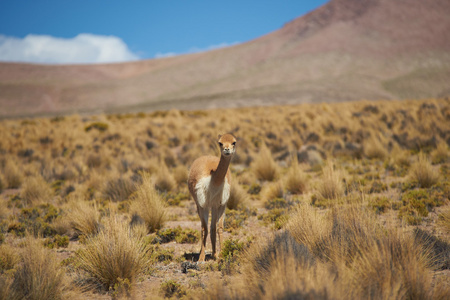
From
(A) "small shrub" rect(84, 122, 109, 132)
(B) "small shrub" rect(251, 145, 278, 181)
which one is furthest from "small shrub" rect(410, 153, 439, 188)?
(A) "small shrub" rect(84, 122, 109, 132)

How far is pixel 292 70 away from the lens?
75562 millimetres

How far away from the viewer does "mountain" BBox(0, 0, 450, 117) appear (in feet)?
208

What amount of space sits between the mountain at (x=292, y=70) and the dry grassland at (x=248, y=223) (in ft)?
142

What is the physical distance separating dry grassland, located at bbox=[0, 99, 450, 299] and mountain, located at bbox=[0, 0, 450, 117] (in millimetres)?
43182

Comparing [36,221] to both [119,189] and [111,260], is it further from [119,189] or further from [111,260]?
[111,260]

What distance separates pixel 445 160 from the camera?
9.24 m

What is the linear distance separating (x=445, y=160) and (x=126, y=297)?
9.57 meters

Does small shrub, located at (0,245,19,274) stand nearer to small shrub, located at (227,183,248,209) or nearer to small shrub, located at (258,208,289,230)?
small shrub, located at (258,208,289,230)

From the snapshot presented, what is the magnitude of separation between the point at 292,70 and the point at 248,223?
2921 inches

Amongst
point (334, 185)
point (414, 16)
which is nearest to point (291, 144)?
point (334, 185)

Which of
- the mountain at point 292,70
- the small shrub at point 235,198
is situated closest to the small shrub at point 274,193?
the small shrub at point 235,198

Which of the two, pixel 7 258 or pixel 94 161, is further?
pixel 94 161

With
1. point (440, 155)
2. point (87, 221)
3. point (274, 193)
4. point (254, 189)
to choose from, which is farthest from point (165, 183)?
point (440, 155)

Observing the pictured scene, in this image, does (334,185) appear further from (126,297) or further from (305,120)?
(305,120)
